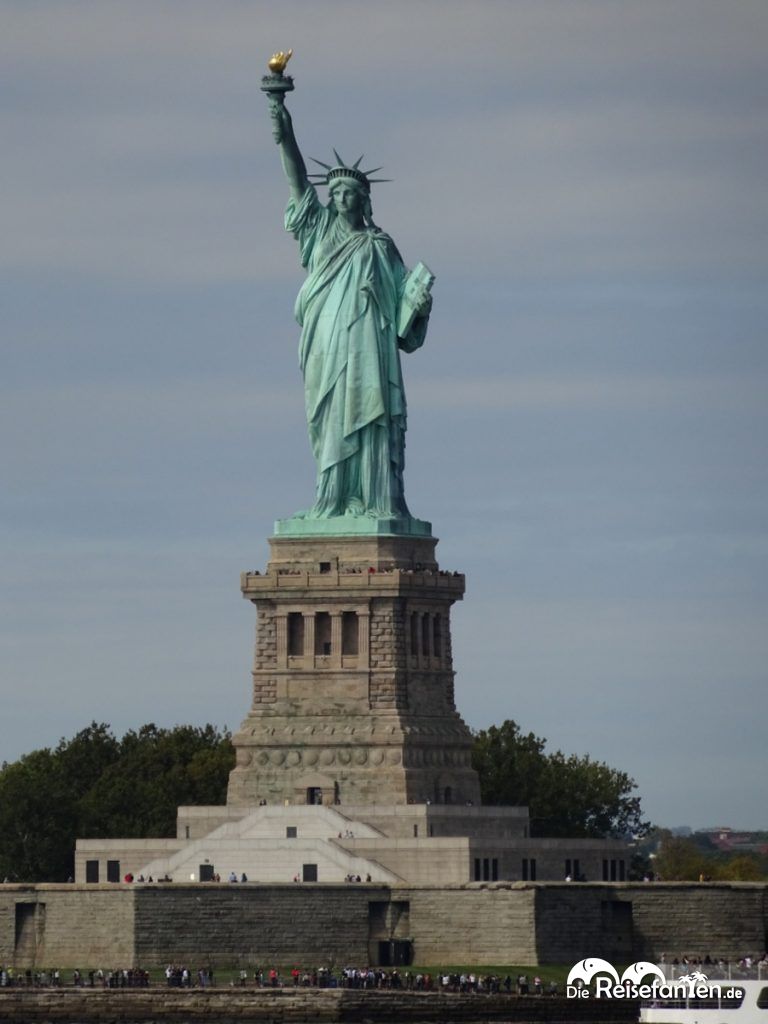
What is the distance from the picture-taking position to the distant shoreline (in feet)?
310

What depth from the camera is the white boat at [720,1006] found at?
92.3m

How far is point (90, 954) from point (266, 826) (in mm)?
6340

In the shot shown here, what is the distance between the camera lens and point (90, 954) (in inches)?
3984

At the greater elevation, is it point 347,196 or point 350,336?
point 347,196

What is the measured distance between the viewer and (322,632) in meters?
109

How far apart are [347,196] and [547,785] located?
66.9 feet

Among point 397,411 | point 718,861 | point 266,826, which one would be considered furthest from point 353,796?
point 718,861

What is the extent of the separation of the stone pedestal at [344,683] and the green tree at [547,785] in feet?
32.3

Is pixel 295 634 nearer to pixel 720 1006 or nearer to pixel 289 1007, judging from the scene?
pixel 289 1007

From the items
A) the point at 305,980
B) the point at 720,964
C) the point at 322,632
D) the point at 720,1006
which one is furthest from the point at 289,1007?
the point at 322,632

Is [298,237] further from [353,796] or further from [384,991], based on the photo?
[384,991]

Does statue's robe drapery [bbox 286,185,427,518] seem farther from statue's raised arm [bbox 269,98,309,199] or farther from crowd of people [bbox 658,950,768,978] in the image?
crowd of people [bbox 658,950,768,978]

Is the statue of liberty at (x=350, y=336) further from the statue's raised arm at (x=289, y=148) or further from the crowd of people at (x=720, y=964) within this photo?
the crowd of people at (x=720, y=964)

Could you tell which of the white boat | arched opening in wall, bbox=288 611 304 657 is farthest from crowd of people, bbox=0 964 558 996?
arched opening in wall, bbox=288 611 304 657
